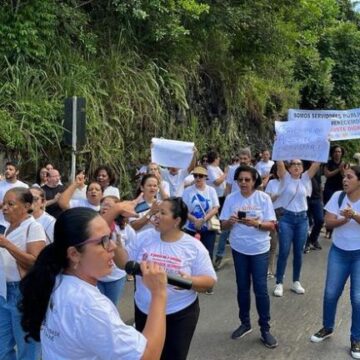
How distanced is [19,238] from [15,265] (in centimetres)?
22

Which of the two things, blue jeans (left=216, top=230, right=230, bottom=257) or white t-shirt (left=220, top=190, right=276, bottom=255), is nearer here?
white t-shirt (left=220, top=190, right=276, bottom=255)

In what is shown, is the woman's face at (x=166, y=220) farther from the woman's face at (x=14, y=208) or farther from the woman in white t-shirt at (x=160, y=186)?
the woman in white t-shirt at (x=160, y=186)

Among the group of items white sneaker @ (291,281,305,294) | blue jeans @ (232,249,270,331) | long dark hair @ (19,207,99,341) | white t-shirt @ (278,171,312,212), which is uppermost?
long dark hair @ (19,207,99,341)

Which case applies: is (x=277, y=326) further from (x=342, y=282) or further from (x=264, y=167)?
(x=264, y=167)

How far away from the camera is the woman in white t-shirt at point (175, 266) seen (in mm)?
3789

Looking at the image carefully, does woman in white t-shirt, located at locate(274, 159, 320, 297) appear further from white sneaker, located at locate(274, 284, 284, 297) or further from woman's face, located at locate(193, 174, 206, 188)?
woman's face, located at locate(193, 174, 206, 188)

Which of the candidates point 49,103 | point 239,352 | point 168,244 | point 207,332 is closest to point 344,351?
point 239,352

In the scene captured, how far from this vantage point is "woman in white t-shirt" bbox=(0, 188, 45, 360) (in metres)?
4.02

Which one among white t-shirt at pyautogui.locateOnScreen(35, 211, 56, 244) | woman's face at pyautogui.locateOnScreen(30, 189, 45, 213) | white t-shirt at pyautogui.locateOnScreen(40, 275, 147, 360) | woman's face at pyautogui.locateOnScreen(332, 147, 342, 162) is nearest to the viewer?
white t-shirt at pyautogui.locateOnScreen(40, 275, 147, 360)

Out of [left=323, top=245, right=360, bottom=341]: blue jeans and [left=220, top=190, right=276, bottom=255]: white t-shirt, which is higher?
[left=220, top=190, right=276, bottom=255]: white t-shirt

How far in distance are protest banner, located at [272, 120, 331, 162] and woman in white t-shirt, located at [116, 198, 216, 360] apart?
129 inches

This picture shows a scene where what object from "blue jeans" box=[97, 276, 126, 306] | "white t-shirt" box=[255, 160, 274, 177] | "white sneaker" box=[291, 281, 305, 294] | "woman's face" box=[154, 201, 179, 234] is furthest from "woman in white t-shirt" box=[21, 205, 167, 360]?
"white t-shirt" box=[255, 160, 274, 177]

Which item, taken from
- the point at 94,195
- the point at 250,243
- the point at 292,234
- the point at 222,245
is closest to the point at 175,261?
the point at 250,243

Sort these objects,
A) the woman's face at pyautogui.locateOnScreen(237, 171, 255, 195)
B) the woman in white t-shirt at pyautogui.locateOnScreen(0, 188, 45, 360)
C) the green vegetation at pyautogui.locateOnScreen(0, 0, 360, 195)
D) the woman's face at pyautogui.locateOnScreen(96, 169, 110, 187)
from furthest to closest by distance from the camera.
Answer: the green vegetation at pyautogui.locateOnScreen(0, 0, 360, 195) → the woman's face at pyautogui.locateOnScreen(96, 169, 110, 187) → the woman's face at pyautogui.locateOnScreen(237, 171, 255, 195) → the woman in white t-shirt at pyautogui.locateOnScreen(0, 188, 45, 360)
